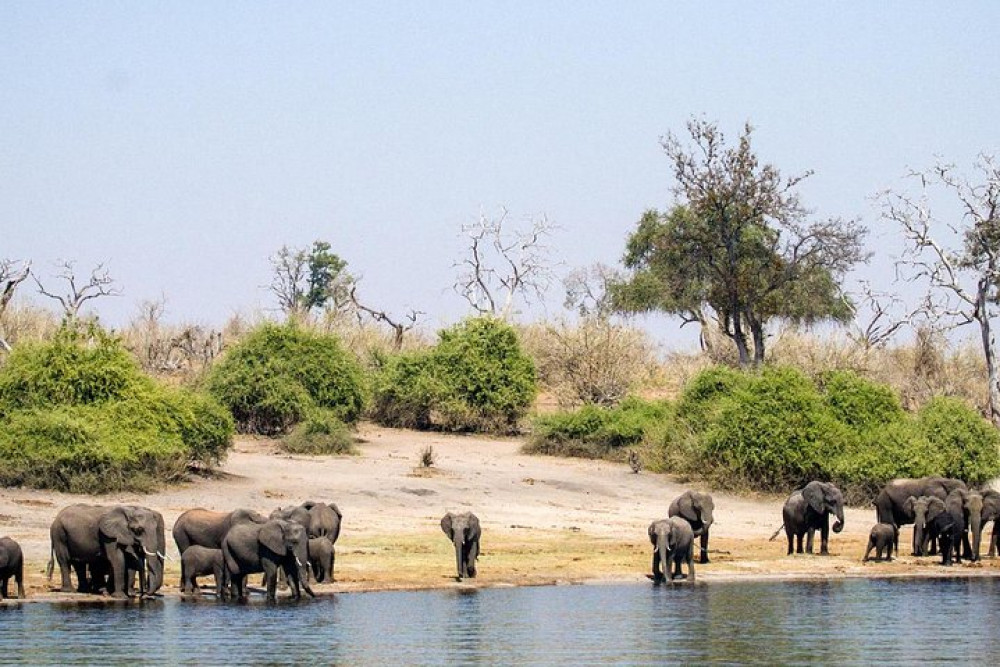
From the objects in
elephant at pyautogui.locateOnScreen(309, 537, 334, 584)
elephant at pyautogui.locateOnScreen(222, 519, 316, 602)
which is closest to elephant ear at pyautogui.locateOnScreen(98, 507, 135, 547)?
elephant at pyautogui.locateOnScreen(222, 519, 316, 602)

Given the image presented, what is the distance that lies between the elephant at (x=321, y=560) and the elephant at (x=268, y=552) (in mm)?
1229

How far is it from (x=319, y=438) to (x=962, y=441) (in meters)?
13.6

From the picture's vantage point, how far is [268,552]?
22438mm

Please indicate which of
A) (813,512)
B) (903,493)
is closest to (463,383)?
(903,493)

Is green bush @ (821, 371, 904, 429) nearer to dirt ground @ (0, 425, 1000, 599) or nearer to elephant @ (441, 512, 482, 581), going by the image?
dirt ground @ (0, 425, 1000, 599)

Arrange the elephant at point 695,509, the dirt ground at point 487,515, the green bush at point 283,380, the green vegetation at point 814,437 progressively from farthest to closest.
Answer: the green bush at point 283,380 < the green vegetation at point 814,437 < the elephant at point 695,509 < the dirt ground at point 487,515

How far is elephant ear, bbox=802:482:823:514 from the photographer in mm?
28406

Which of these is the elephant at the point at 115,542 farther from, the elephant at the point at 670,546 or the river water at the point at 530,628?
the elephant at the point at 670,546

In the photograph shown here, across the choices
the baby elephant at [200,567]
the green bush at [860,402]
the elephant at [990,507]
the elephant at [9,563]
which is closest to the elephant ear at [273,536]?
the baby elephant at [200,567]

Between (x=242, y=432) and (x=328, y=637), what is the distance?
22.3 m

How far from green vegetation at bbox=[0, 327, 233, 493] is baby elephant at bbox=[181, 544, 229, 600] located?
327 inches

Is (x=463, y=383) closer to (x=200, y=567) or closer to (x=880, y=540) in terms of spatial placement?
(x=880, y=540)

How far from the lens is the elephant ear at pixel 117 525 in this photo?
22156 millimetres

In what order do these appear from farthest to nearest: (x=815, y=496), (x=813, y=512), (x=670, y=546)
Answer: (x=813, y=512) → (x=815, y=496) → (x=670, y=546)
